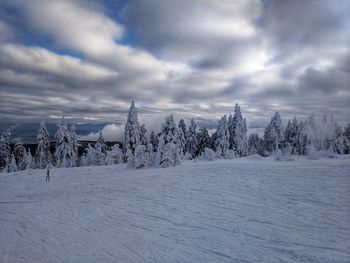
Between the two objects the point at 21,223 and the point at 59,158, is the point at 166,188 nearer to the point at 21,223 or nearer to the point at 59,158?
the point at 21,223

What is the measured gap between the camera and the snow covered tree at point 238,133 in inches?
2096

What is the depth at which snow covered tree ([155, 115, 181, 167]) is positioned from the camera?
30.9 metres

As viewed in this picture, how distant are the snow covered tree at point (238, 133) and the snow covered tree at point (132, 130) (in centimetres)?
1979

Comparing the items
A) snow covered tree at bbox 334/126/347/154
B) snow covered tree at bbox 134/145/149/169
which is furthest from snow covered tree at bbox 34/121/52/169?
snow covered tree at bbox 334/126/347/154

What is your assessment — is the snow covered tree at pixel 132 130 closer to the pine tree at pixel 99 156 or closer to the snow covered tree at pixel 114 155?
the snow covered tree at pixel 114 155

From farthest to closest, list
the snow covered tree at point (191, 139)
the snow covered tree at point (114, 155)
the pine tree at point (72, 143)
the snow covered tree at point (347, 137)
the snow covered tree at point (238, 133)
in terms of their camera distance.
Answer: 1. the snow covered tree at point (191, 139)
2. the snow covered tree at point (347, 137)
3. the snow covered tree at point (238, 133)
4. the snow covered tree at point (114, 155)
5. the pine tree at point (72, 143)

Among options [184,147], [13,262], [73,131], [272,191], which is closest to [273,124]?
[184,147]

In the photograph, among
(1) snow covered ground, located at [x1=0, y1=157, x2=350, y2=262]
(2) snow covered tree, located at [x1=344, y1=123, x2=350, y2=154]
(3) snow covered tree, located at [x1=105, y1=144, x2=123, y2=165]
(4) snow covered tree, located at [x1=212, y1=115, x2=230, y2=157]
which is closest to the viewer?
(1) snow covered ground, located at [x1=0, y1=157, x2=350, y2=262]

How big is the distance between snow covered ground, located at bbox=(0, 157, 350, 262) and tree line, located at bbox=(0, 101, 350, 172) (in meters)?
15.6

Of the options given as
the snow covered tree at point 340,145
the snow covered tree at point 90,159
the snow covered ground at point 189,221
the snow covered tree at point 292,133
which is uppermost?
the snow covered tree at point 292,133

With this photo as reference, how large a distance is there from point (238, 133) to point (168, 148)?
2610 cm

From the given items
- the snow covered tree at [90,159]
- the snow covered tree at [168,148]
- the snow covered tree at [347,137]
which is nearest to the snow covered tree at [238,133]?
the snow covered tree at [168,148]

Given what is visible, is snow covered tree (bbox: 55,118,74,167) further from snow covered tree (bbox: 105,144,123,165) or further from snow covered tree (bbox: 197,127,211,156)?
snow covered tree (bbox: 197,127,211,156)

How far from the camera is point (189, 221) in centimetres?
1011
